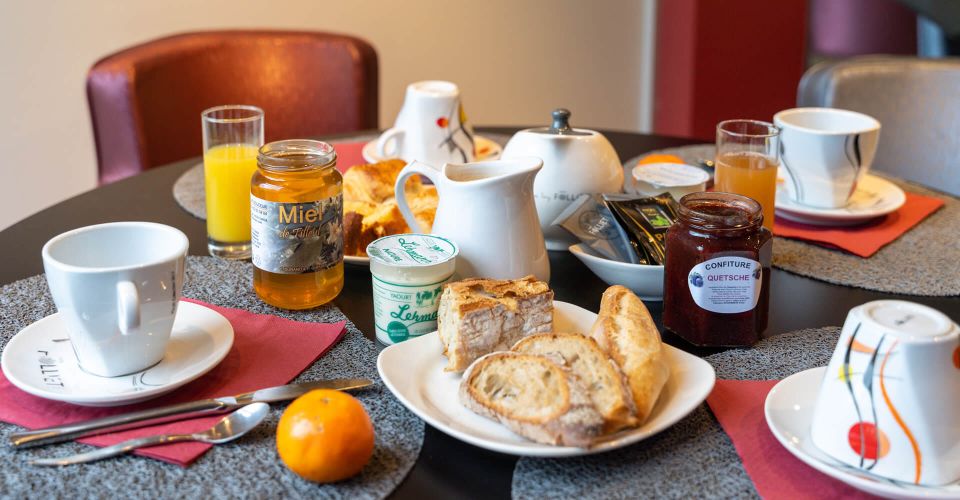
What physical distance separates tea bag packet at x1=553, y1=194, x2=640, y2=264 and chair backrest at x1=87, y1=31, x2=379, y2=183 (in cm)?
105

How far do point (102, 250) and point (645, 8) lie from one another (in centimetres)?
292

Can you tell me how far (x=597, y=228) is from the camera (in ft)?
3.72

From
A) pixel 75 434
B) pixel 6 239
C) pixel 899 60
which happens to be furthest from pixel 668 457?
pixel 899 60

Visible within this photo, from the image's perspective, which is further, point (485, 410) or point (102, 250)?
point (102, 250)

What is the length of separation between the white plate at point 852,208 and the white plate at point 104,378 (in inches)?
33.4

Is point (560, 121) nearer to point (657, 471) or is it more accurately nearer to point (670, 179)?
point (670, 179)

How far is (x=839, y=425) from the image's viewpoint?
705 millimetres

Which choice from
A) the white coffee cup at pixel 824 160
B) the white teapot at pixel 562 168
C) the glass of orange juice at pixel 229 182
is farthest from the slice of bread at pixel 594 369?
the white coffee cup at pixel 824 160

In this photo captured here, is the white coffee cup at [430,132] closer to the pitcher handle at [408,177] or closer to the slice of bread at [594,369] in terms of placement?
the pitcher handle at [408,177]

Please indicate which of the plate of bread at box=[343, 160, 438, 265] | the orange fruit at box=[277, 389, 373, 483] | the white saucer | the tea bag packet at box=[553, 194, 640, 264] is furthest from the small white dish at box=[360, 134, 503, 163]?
the orange fruit at box=[277, 389, 373, 483]

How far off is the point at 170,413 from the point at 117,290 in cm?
12

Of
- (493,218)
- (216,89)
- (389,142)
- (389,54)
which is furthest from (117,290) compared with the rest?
(389,54)

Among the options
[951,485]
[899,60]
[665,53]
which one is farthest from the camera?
[665,53]

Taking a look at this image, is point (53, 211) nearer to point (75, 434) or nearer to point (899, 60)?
point (75, 434)
